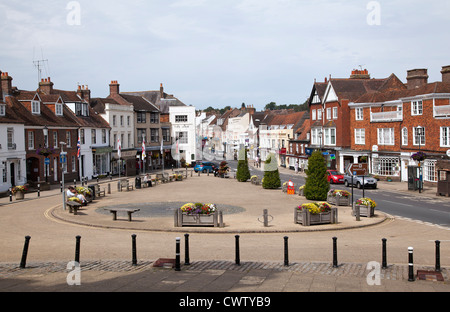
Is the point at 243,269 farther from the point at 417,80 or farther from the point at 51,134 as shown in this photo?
the point at 417,80

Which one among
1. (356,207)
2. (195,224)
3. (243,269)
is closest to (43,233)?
(195,224)

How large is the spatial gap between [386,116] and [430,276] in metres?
41.4

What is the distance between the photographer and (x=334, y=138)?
2382 inches

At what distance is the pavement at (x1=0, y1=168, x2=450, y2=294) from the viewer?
36.8ft

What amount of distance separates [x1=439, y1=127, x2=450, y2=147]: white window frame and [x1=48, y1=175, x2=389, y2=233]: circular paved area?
53.9 feet

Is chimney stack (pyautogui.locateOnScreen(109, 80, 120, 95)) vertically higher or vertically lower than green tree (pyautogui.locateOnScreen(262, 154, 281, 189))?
higher

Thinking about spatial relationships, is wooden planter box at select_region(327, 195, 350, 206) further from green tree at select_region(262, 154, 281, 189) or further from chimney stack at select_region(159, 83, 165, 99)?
chimney stack at select_region(159, 83, 165, 99)

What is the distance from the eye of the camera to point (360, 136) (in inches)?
2175

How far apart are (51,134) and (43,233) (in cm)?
3150

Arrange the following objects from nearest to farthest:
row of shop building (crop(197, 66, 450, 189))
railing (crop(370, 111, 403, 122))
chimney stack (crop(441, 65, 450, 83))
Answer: row of shop building (crop(197, 66, 450, 189)) < chimney stack (crop(441, 65, 450, 83)) < railing (crop(370, 111, 403, 122))

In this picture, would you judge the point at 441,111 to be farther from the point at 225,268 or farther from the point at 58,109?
the point at 58,109

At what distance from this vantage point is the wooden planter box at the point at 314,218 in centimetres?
2160

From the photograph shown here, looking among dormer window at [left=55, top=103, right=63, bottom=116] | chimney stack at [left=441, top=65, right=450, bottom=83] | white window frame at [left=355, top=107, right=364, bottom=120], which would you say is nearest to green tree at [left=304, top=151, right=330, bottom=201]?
chimney stack at [left=441, top=65, right=450, bottom=83]

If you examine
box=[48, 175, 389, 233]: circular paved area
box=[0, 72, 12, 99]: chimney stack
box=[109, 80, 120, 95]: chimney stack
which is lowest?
box=[48, 175, 389, 233]: circular paved area
